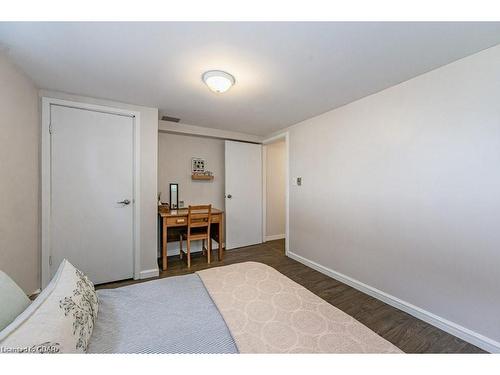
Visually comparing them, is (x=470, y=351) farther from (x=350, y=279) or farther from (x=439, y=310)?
(x=350, y=279)

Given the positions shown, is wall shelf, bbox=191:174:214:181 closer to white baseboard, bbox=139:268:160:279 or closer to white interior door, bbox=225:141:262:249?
white interior door, bbox=225:141:262:249

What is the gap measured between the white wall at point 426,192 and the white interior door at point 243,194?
162 cm

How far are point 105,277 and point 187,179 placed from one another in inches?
69.8

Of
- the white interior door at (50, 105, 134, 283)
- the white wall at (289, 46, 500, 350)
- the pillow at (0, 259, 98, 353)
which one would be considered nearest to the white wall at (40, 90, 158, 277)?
the white interior door at (50, 105, 134, 283)

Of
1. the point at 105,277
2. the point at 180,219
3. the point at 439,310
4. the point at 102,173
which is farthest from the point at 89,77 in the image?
the point at 439,310

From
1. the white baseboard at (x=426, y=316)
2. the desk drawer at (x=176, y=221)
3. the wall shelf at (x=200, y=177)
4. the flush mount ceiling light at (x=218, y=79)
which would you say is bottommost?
the white baseboard at (x=426, y=316)

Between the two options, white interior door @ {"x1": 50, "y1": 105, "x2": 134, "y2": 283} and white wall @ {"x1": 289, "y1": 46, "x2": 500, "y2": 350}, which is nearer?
white wall @ {"x1": 289, "y1": 46, "x2": 500, "y2": 350}

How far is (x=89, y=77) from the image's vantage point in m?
1.85

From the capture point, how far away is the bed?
28.8 inches

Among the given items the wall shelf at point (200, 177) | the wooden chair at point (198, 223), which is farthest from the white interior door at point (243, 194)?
the wooden chair at point (198, 223)

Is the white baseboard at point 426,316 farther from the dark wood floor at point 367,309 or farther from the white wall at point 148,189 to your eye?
the white wall at point 148,189

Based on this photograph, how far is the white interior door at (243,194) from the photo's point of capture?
3.74 meters

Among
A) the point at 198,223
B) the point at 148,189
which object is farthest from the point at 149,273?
the point at 148,189

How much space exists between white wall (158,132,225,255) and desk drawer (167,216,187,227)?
Result: 2.12 ft
